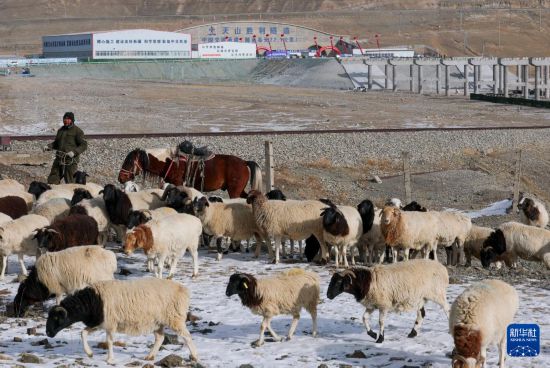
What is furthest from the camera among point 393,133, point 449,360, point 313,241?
point 393,133

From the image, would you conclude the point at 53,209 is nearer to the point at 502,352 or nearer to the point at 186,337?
the point at 186,337

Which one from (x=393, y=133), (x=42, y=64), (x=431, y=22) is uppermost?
(x=431, y=22)

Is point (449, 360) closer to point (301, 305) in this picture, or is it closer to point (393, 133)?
point (301, 305)

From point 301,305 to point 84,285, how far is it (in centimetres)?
283

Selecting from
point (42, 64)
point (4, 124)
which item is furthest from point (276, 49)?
point (4, 124)

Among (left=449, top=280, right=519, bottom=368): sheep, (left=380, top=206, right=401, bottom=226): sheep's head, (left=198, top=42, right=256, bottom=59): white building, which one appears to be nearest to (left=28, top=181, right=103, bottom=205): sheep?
(left=380, top=206, right=401, bottom=226): sheep's head

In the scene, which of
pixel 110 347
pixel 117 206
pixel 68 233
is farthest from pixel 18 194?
pixel 110 347

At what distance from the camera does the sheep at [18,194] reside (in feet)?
65.9

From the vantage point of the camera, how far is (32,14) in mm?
194375

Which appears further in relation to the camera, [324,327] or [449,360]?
[324,327]

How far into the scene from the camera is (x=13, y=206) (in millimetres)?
19156

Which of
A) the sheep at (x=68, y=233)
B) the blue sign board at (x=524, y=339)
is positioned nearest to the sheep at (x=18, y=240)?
the sheep at (x=68, y=233)

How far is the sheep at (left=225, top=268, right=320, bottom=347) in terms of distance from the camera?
13.1 metres

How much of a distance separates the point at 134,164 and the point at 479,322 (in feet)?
38.5
